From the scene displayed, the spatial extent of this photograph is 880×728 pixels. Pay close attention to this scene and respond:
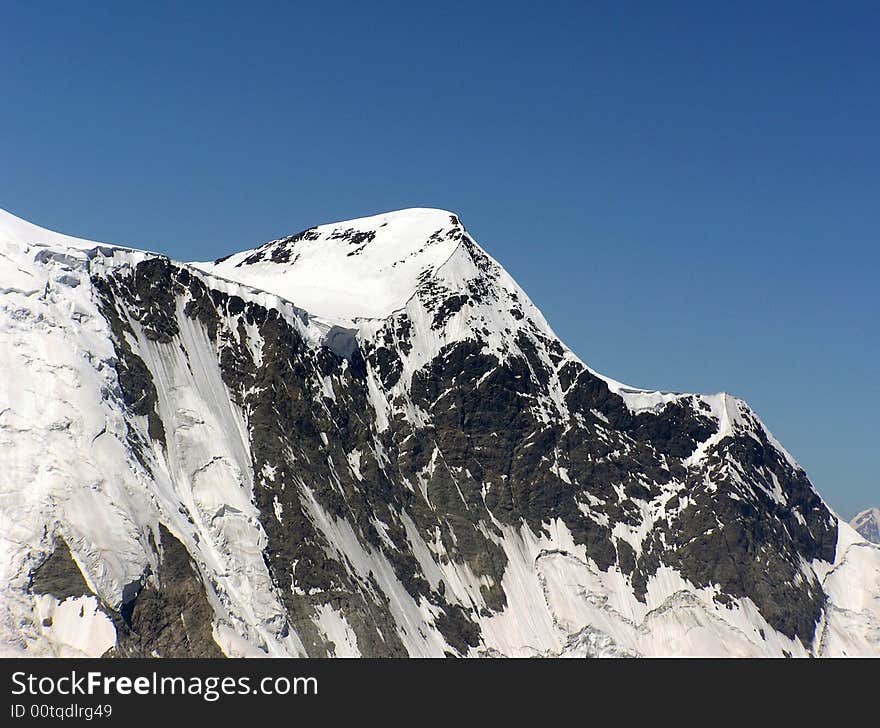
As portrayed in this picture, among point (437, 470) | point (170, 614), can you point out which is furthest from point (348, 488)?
point (170, 614)

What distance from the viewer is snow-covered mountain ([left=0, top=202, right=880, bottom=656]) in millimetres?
127562

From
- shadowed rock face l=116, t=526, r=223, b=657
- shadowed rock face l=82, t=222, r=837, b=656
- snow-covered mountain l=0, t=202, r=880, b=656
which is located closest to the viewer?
shadowed rock face l=116, t=526, r=223, b=657

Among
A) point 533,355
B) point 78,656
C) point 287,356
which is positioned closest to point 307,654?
point 78,656

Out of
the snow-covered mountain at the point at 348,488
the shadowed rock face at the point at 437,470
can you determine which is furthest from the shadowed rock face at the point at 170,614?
the shadowed rock face at the point at 437,470

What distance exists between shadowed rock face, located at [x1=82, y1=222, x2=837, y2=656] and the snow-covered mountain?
0.33 metres

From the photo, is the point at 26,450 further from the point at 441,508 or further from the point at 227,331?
the point at 441,508

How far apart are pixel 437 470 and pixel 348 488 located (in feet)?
65.7

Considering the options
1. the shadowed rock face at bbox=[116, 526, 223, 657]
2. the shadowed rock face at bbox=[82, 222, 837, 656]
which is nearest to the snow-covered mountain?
the shadowed rock face at bbox=[116, 526, 223, 657]

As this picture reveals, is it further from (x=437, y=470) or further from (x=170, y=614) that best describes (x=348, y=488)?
(x=170, y=614)

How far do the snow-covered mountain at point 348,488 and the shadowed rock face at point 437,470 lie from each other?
0.33 metres

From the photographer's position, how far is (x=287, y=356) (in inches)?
6511

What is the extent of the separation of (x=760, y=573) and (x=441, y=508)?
45.8m

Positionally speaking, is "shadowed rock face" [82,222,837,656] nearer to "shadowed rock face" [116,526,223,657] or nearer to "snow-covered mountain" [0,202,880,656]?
"snow-covered mountain" [0,202,880,656]

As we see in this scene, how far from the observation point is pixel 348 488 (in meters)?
165
